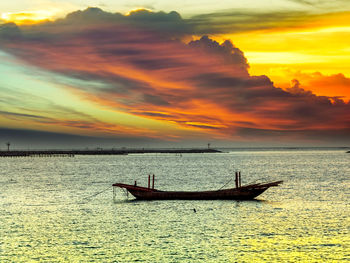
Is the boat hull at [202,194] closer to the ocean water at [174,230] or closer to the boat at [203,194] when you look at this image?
the boat at [203,194]

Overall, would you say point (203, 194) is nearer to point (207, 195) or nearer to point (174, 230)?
point (207, 195)

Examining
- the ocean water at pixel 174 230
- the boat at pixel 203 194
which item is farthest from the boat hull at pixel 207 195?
the ocean water at pixel 174 230

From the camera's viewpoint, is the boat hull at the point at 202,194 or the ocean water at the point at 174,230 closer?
the ocean water at the point at 174,230

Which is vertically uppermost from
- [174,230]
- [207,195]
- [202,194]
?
[202,194]

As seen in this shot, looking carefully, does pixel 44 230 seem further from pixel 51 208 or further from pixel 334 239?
pixel 334 239

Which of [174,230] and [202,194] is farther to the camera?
[202,194]

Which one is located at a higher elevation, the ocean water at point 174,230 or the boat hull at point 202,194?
the boat hull at point 202,194

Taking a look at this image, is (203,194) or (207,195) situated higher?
(203,194)

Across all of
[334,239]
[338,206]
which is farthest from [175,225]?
[338,206]

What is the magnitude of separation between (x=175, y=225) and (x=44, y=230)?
10.7m

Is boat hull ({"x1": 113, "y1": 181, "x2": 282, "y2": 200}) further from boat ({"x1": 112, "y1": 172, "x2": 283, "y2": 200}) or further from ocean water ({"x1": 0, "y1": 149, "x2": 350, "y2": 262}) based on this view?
ocean water ({"x1": 0, "y1": 149, "x2": 350, "y2": 262})

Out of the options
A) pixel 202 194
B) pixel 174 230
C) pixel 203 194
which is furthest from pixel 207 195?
pixel 174 230

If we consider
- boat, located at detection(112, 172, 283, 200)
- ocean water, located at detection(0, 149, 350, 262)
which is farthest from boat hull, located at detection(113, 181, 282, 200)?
ocean water, located at detection(0, 149, 350, 262)

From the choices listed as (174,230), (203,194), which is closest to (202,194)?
(203,194)
